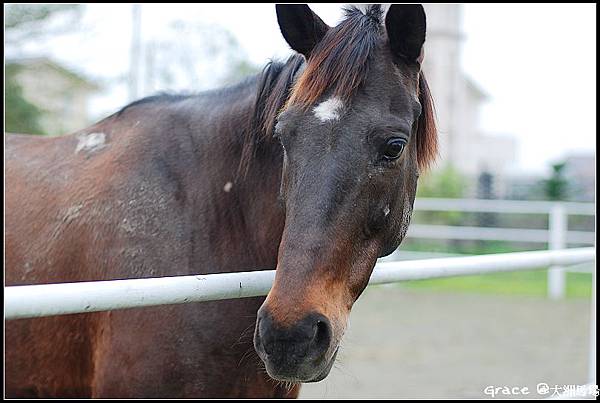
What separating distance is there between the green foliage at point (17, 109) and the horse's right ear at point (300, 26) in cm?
1272

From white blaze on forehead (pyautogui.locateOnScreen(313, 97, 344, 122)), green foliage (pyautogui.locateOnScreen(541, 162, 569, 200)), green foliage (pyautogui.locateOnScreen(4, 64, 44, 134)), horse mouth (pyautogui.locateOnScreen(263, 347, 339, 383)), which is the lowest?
green foliage (pyautogui.locateOnScreen(541, 162, 569, 200))

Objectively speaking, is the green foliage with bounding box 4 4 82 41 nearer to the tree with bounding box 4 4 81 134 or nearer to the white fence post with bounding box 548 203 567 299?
the tree with bounding box 4 4 81 134

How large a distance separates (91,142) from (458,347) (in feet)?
16.4

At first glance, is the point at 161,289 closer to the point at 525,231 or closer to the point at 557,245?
the point at 557,245

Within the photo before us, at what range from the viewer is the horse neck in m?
2.62

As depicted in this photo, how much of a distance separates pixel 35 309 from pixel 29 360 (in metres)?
1.59

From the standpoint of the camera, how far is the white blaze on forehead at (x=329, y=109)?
2014 mm

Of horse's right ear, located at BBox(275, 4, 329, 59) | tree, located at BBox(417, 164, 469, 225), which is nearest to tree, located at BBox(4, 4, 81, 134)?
tree, located at BBox(417, 164, 469, 225)

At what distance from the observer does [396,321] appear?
8438 millimetres

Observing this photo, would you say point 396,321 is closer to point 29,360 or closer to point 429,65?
point 29,360

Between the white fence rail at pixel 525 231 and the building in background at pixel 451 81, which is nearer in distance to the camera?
the white fence rail at pixel 525 231

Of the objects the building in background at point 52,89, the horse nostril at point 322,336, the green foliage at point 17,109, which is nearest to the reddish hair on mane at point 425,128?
the horse nostril at point 322,336

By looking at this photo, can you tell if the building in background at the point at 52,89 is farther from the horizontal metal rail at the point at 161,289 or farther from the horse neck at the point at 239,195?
the horizontal metal rail at the point at 161,289

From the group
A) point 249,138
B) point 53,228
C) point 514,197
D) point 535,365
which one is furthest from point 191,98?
point 514,197
